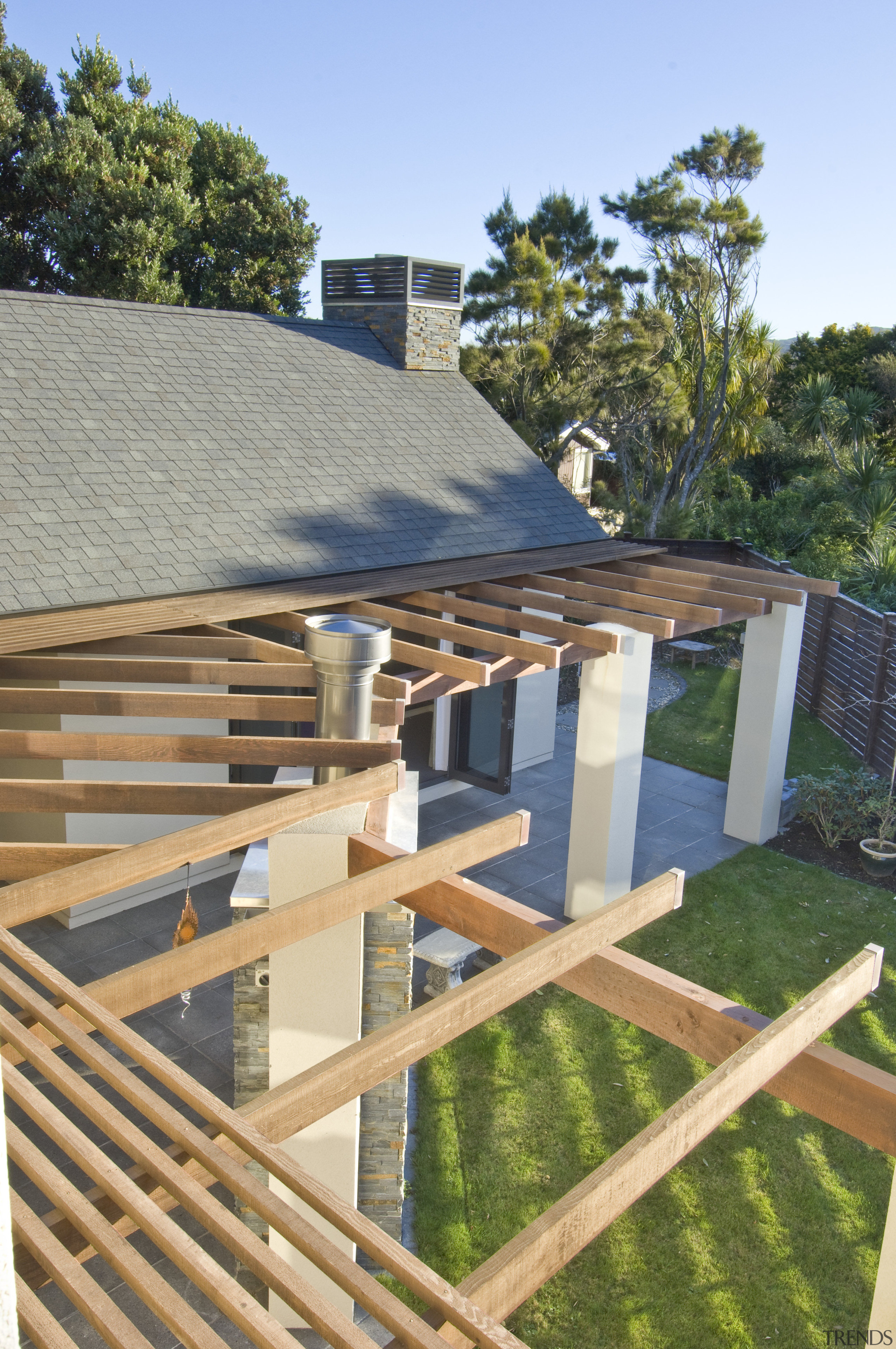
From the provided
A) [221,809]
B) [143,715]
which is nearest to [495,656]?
[143,715]

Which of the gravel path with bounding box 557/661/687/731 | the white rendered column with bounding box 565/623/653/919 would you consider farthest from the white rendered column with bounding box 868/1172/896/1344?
the gravel path with bounding box 557/661/687/731

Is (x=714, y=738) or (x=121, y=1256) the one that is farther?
(x=714, y=738)

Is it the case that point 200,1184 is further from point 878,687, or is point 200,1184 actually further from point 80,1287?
point 878,687

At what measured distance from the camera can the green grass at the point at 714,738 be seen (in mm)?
15570

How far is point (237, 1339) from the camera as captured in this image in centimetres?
604

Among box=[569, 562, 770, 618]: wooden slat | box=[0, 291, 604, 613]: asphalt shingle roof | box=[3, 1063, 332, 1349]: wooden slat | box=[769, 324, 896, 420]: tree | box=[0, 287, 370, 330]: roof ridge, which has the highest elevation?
box=[769, 324, 896, 420]: tree

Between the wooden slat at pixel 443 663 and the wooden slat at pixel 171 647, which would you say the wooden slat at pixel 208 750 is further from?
the wooden slat at pixel 443 663

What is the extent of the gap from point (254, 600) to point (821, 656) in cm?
1274

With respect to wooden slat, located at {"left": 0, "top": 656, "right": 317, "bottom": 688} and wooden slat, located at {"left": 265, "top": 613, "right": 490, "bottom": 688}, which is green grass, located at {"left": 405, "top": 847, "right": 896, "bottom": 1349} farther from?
wooden slat, located at {"left": 0, "top": 656, "right": 317, "bottom": 688}

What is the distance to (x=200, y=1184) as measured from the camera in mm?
2480

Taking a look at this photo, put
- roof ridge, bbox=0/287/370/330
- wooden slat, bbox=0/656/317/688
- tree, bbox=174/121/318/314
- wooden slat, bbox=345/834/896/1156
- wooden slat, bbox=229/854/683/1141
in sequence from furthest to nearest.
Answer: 1. tree, bbox=174/121/318/314
2. roof ridge, bbox=0/287/370/330
3. wooden slat, bbox=0/656/317/688
4. wooden slat, bbox=345/834/896/1156
5. wooden slat, bbox=229/854/683/1141

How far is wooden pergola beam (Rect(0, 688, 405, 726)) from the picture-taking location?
598cm

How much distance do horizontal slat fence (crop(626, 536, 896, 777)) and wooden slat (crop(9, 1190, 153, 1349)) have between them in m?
13.0

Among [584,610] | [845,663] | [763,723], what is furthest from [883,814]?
[584,610]
